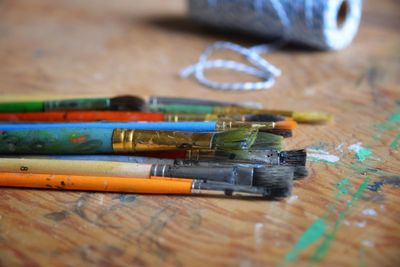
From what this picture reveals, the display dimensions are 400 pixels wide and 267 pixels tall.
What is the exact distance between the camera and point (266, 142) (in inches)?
24.4

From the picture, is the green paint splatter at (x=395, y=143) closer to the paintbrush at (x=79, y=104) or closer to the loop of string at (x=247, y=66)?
the loop of string at (x=247, y=66)

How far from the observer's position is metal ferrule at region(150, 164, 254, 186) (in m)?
0.57

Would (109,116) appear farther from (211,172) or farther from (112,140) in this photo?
(211,172)

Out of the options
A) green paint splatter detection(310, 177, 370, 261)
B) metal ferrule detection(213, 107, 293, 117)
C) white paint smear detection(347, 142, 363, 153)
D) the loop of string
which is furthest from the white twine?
green paint splatter detection(310, 177, 370, 261)

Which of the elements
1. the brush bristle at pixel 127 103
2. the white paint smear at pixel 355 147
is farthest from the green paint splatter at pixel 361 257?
the brush bristle at pixel 127 103

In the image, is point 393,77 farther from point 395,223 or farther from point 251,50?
point 395,223

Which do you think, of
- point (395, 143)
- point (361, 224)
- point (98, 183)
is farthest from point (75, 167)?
point (395, 143)

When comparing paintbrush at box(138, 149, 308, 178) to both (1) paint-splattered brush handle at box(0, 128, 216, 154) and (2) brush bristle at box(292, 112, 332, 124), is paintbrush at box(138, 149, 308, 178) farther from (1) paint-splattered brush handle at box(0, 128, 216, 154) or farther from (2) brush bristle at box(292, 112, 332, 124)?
(2) brush bristle at box(292, 112, 332, 124)

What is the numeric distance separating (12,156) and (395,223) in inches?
20.8

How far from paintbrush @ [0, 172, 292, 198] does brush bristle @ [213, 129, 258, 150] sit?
0.06 metres

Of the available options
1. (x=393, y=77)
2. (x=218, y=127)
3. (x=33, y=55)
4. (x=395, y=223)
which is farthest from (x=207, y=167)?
(x=33, y=55)

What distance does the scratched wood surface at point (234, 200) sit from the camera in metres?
0.51

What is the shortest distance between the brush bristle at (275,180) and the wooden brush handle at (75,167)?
14 cm

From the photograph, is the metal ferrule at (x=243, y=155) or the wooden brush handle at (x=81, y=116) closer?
the metal ferrule at (x=243, y=155)
